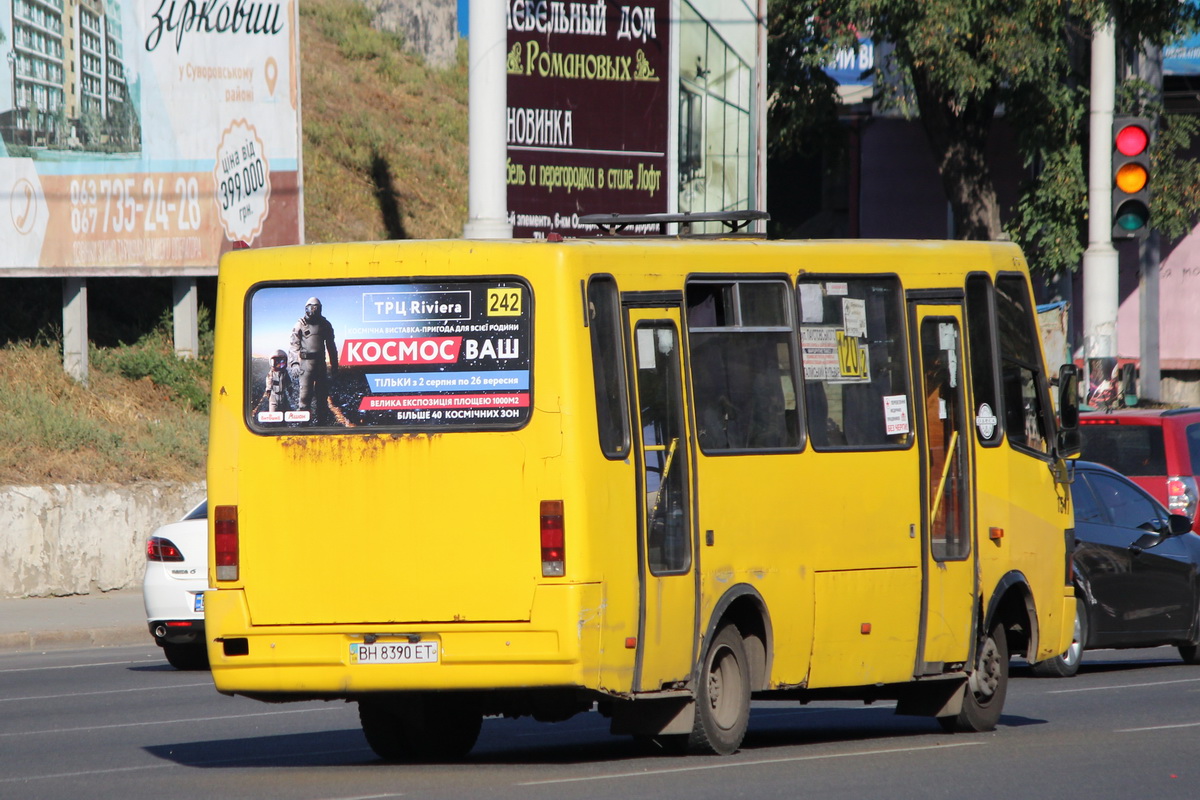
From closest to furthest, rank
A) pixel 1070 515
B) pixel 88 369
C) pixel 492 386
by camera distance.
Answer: pixel 492 386 → pixel 1070 515 → pixel 88 369

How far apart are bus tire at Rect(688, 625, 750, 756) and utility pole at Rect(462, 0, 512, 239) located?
12915 millimetres

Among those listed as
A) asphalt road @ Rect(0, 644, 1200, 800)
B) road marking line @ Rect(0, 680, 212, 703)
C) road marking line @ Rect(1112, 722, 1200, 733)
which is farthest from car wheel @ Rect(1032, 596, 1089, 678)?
road marking line @ Rect(0, 680, 212, 703)

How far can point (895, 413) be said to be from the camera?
10.7 m

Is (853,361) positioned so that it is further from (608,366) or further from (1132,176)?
(1132,176)

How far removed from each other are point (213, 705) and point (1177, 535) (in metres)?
7.69

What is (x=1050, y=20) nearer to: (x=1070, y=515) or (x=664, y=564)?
(x=1070, y=515)

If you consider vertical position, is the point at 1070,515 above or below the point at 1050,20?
below

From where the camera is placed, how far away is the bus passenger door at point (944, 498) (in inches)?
426

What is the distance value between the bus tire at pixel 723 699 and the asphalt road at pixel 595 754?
0.12 meters

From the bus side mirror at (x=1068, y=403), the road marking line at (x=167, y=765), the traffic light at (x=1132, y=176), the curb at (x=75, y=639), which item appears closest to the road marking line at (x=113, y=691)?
the curb at (x=75, y=639)

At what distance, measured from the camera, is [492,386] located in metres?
9.13

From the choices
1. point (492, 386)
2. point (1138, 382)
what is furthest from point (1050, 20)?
point (492, 386)

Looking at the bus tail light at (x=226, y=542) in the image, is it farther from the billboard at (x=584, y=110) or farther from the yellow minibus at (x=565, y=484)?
the billboard at (x=584, y=110)

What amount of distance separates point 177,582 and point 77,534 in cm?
587
